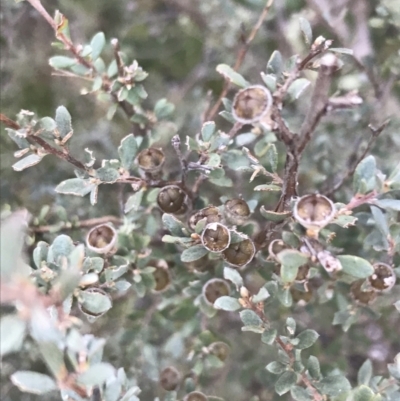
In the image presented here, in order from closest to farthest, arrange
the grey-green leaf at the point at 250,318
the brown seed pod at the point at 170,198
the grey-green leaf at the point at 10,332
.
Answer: the grey-green leaf at the point at 10,332 < the grey-green leaf at the point at 250,318 < the brown seed pod at the point at 170,198

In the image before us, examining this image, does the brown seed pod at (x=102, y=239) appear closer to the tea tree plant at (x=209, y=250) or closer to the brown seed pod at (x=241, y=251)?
the tea tree plant at (x=209, y=250)

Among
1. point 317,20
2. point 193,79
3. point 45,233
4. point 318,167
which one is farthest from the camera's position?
point 193,79

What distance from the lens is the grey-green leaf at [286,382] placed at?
659 millimetres

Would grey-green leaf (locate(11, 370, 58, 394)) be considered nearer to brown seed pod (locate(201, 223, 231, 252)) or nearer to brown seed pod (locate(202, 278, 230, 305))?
brown seed pod (locate(201, 223, 231, 252))

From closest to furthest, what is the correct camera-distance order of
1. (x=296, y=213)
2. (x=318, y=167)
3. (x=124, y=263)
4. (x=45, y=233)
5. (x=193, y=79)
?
(x=296, y=213), (x=124, y=263), (x=45, y=233), (x=318, y=167), (x=193, y=79)

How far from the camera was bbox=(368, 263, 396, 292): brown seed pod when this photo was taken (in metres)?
0.70

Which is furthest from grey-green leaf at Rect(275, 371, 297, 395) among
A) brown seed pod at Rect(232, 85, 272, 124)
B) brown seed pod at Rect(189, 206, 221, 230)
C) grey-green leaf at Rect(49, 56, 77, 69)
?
grey-green leaf at Rect(49, 56, 77, 69)

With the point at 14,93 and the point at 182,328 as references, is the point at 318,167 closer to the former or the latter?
the point at 182,328

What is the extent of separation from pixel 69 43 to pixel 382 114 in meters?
0.62

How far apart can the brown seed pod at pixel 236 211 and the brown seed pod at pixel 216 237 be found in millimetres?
55

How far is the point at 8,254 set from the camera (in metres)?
0.41

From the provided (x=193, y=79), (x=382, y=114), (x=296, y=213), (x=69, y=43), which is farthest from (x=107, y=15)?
(x=296, y=213)

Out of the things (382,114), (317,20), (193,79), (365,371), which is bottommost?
(365,371)

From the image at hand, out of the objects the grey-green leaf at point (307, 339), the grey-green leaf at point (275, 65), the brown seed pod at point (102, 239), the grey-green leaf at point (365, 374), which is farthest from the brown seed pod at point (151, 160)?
the grey-green leaf at point (365, 374)
